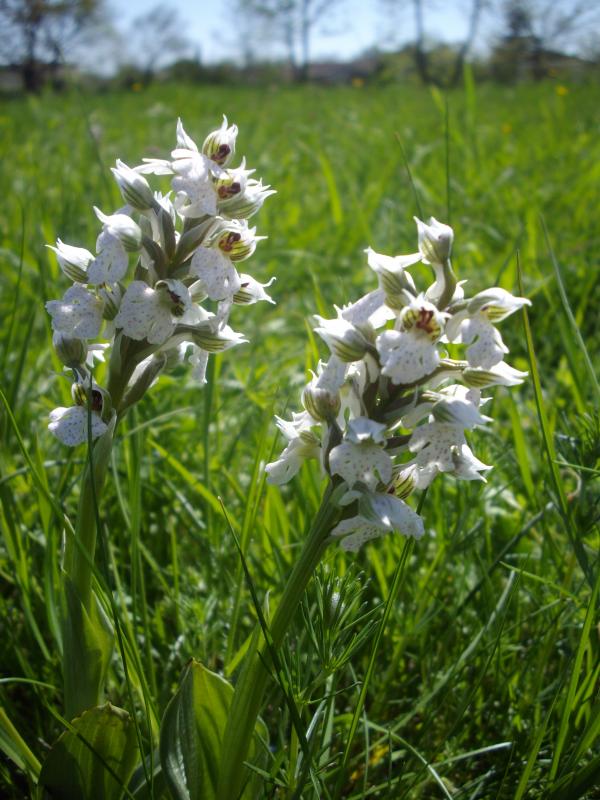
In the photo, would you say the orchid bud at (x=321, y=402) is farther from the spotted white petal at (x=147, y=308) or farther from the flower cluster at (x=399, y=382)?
the spotted white petal at (x=147, y=308)

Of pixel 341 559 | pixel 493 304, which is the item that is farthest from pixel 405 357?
pixel 341 559

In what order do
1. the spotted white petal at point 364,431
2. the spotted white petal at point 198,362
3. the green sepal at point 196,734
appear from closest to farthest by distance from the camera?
the spotted white petal at point 364,431 → the green sepal at point 196,734 → the spotted white petal at point 198,362

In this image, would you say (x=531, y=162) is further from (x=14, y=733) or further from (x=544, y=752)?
(x=14, y=733)

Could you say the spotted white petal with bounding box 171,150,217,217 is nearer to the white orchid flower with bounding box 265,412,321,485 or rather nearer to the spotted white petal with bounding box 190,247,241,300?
the spotted white petal with bounding box 190,247,241,300

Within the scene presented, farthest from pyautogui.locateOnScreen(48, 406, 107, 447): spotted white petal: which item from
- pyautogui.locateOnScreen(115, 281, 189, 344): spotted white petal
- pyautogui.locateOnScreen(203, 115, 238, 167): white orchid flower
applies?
pyautogui.locateOnScreen(203, 115, 238, 167): white orchid flower

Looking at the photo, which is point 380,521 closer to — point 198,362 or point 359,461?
point 359,461

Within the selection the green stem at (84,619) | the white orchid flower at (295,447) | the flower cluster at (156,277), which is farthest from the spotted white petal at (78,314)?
the white orchid flower at (295,447)
